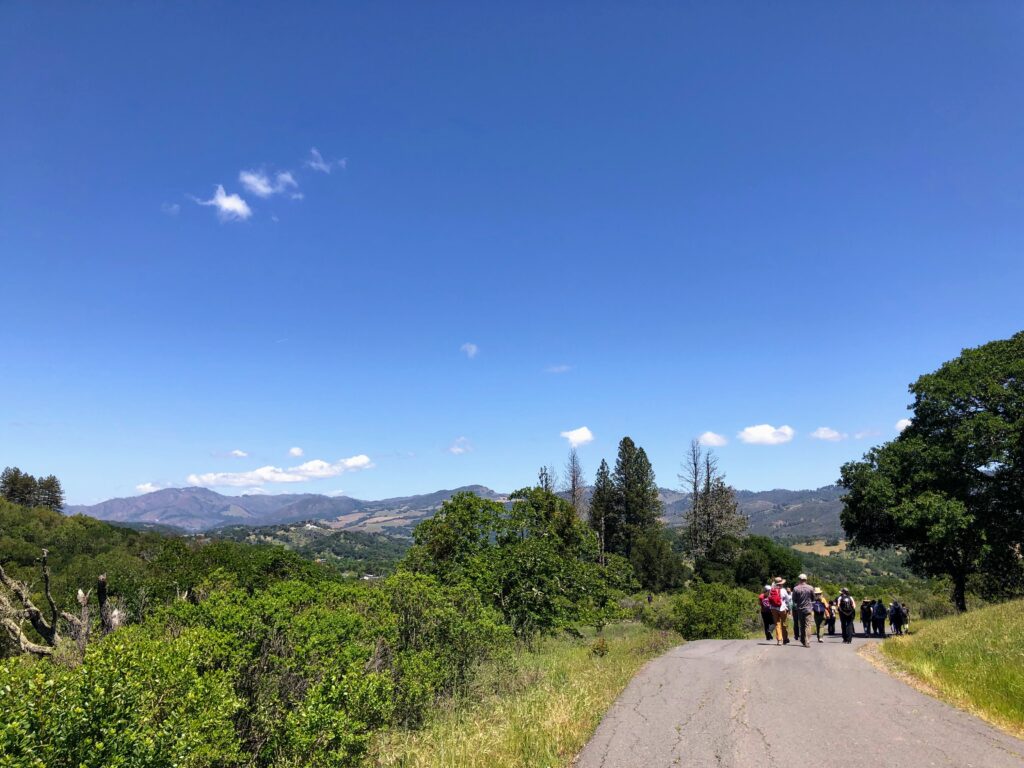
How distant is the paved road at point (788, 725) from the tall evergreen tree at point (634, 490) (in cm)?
5446

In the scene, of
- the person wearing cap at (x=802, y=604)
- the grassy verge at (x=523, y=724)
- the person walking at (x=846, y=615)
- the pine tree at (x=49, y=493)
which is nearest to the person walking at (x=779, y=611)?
the person wearing cap at (x=802, y=604)

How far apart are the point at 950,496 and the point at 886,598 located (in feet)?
57.5

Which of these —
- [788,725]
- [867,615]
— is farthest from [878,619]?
[788,725]

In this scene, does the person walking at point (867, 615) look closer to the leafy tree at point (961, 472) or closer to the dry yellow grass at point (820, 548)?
the leafy tree at point (961, 472)

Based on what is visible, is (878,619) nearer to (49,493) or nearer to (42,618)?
(42,618)

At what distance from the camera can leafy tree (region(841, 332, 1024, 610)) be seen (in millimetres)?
19641

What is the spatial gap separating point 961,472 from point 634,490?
43.8m

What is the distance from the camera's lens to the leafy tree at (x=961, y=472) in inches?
773

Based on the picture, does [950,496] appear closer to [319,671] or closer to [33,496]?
[319,671]

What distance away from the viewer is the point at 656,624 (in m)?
22.5

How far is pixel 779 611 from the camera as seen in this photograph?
555 inches

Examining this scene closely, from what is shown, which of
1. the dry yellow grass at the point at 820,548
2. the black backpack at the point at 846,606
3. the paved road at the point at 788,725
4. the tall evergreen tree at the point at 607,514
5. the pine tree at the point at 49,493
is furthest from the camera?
the dry yellow grass at the point at 820,548

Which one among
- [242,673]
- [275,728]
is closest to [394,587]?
[242,673]

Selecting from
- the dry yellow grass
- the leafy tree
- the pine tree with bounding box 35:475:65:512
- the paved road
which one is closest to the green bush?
the leafy tree
